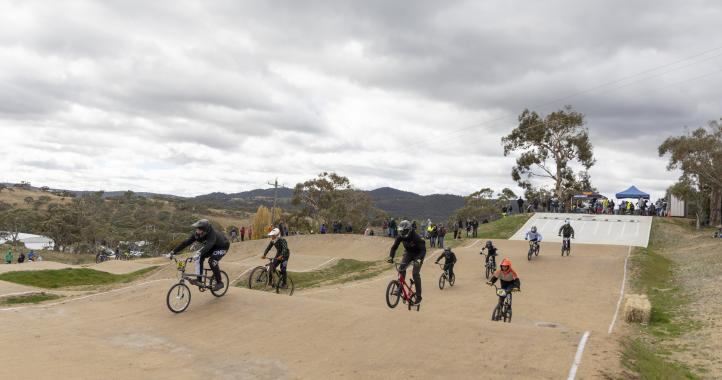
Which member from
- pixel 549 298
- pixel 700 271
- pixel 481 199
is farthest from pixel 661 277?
pixel 481 199

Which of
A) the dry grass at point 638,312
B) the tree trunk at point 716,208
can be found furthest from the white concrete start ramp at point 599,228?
the dry grass at point 638,312

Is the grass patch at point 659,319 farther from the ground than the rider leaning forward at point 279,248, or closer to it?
closer to it

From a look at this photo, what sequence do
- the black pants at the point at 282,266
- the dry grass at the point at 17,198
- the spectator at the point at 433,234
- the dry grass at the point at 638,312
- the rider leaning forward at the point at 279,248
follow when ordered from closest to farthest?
the rider leaning forward at the point at 279,248 < the dry grass at the point at 638,312 < the black pants at the point at 282,266 < the spectator at the point at 433,234 < the dry grass at the point at 17,198

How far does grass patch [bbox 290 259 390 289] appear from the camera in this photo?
2528 cm

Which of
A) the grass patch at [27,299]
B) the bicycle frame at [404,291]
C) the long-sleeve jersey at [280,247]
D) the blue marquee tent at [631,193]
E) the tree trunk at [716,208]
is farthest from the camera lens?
the blue marquee tent at [631,193]

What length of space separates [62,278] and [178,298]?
19957 millimetres

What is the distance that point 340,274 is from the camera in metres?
28.4

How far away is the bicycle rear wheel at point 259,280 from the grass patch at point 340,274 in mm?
8681

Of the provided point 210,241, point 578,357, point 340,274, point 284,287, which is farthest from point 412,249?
point 340,274

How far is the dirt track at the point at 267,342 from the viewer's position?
763 cm

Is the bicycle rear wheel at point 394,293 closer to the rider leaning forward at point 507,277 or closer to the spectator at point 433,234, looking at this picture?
the rider leaning forward at point 507,277

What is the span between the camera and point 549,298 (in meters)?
18.4

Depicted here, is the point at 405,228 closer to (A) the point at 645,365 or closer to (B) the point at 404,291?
(B) the point at 404,291

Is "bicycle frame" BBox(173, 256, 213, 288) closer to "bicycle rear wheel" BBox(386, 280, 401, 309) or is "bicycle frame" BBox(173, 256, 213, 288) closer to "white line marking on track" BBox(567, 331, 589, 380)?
"bicycle rear wheel" BBox(386, 280, 401, 309)
